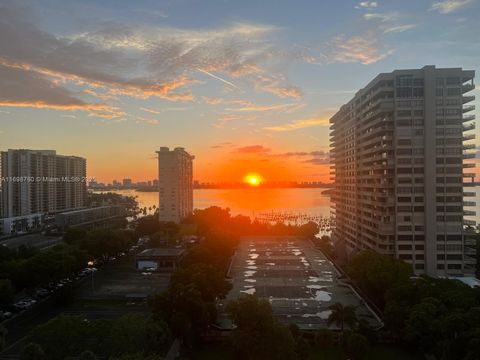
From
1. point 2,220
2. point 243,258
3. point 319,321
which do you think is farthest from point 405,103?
point 2,220

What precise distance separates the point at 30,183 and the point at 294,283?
50.3 meters

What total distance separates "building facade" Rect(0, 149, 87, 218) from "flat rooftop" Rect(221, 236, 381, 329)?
36.9 meters

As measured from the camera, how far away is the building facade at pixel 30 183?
64812 millimetres

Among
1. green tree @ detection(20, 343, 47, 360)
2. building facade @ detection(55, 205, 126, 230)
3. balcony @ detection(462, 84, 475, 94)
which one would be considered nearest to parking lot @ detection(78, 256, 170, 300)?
green tree @ detection(20, 343, 47, 360)

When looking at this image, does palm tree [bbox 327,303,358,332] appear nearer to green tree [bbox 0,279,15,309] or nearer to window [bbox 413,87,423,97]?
green tree [bbox 0,279,15,309]

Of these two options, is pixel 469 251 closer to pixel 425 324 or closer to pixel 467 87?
pixel 467 87

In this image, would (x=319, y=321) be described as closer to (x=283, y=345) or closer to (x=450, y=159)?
(x=283, y=345)

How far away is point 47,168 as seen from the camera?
69.5m

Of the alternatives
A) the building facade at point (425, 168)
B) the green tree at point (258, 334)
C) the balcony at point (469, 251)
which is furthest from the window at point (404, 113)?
the green tree at point (258, 334)

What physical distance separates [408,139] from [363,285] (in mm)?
10041

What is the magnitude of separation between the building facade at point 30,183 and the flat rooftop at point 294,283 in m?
36.9

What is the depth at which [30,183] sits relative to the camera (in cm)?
6494

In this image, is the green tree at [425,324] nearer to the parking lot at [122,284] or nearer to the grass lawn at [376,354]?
the grass lawn at [376,354]

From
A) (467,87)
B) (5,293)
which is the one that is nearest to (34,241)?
(5,293)
